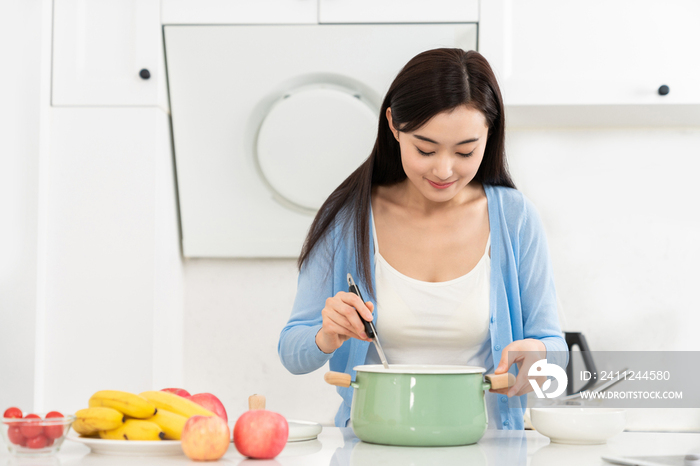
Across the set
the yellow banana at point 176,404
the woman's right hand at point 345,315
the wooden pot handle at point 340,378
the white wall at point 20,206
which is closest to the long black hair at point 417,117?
the woman's right hand at point 345,315

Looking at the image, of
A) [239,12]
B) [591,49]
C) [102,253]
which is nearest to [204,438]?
[102,253]

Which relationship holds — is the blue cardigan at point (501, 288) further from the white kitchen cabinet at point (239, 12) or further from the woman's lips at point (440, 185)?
the white kitchen cabinet at point (239, 12)

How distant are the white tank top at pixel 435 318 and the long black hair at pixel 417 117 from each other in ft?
0.20

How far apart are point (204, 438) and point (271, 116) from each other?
3.74ft

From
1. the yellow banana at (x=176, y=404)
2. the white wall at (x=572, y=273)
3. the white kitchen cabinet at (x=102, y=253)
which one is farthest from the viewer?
the white wall at (x=572, y=273)

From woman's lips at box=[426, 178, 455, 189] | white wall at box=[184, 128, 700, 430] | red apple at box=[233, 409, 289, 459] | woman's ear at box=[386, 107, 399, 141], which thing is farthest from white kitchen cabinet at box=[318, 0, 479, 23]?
red apple at box=[233, 409, 289, 459]

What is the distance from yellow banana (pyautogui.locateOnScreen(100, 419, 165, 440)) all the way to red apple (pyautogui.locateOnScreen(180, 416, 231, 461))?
0.05m

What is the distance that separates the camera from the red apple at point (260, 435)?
0.73 meters

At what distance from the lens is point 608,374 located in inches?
69.1

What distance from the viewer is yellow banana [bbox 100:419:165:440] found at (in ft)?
2.48

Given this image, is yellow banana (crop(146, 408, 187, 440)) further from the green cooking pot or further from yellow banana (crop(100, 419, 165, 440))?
the green cooking pot

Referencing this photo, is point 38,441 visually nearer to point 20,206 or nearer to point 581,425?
point 581,425

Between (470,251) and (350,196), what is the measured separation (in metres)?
Result: 0.26

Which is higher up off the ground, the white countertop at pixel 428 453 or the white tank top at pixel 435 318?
the white tank top at pixel 435 318
